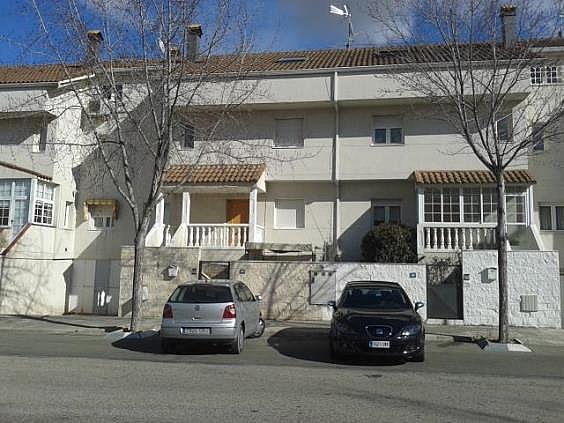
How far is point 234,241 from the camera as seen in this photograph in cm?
1845

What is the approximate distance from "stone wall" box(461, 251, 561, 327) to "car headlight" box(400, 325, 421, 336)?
21.4 ft

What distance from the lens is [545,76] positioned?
20.1m

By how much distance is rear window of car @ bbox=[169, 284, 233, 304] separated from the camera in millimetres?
10797

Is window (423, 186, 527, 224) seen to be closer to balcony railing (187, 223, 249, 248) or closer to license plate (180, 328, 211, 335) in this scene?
balcony railing (187, 223, 249, 248)

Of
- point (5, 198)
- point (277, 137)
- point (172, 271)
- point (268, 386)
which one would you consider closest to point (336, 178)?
point (277, 137)

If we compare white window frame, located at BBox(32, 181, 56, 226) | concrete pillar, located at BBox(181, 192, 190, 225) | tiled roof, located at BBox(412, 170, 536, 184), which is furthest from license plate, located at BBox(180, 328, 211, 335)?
white window frame, located at BBox(32, 181, 56, 226)

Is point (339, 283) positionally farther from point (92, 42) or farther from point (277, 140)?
point (92, 42)

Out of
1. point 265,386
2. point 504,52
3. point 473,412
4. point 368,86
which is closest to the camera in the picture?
point 473,412

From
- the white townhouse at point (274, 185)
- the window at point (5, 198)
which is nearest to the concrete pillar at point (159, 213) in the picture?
the white townhouse at point (274, 185)

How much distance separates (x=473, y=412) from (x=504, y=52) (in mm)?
10385

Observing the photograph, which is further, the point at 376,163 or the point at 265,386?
the point at 376,163

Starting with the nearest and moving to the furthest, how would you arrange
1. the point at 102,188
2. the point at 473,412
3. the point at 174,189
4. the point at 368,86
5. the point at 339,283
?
the point at 473,412
the point at 339,283
the point at 174,189
the point at 368,86
the point at 102,188

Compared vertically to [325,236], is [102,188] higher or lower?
higher

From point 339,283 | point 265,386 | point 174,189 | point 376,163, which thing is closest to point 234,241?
point 174,189
